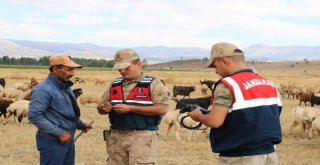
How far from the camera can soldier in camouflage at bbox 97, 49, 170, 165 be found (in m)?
6.30

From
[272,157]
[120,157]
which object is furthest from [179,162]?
[272,157]

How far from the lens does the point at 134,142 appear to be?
20.7 feet

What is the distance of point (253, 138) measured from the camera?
4746 millimetres

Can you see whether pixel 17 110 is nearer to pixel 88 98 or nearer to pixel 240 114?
pixel 88 98

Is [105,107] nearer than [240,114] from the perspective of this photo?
No

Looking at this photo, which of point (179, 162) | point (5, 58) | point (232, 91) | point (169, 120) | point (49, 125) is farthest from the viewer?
point (5, 58)

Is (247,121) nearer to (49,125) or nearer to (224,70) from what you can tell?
(224,70)

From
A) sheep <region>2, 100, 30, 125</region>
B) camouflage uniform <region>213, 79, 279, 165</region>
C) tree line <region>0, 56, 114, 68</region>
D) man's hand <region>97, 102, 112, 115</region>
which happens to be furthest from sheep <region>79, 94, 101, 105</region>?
tree line <region>0, 56, 114, 68</region>

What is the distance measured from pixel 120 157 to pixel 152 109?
707 mm

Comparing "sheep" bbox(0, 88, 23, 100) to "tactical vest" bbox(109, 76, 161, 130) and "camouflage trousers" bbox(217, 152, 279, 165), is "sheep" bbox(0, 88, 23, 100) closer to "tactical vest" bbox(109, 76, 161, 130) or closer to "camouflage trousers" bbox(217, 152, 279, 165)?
"tactical vest" bbox(109, 76, 161, 130)

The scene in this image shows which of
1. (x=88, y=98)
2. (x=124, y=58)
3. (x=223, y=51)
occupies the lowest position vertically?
(x=88, y=98)

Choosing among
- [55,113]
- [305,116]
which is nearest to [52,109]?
[55,113]

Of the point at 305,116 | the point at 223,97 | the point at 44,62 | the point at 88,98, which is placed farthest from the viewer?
the point at 44,62

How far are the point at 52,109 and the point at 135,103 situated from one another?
3.11 ft
